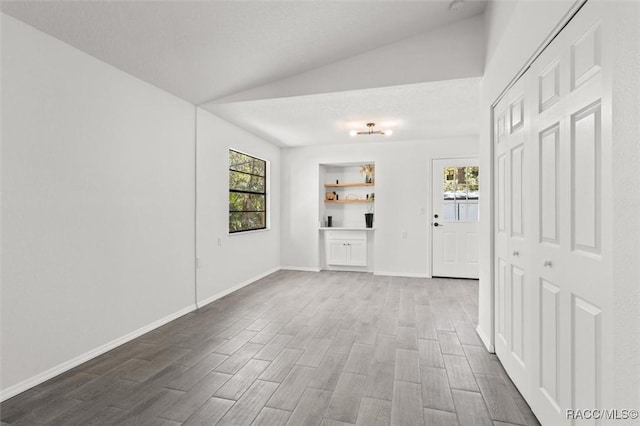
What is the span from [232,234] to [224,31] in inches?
111

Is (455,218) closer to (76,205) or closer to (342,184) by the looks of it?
(342,184)

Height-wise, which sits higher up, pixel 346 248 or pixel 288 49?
pixel 288 49

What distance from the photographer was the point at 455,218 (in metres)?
5.66

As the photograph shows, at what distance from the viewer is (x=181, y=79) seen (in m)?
3.31

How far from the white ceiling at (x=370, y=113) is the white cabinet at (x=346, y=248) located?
1819 mm

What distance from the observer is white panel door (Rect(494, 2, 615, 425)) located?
48.4 inches

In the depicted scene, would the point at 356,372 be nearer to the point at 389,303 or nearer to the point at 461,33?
the point at 389,303

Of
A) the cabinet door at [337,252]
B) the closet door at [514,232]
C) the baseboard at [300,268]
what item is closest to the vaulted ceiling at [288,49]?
the closet door at [514,232]

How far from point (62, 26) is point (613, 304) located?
3.48 metres

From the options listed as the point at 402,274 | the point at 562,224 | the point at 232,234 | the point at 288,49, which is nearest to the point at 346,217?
the point at 402,274

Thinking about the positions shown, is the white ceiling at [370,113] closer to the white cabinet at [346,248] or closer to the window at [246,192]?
the window at [246,192]

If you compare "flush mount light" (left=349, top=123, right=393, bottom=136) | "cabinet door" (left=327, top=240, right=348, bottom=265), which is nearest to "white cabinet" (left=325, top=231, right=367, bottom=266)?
"cabinet door" (left=327, top=240, right=348, bottom=265)

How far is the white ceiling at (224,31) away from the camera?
2303 millimetres

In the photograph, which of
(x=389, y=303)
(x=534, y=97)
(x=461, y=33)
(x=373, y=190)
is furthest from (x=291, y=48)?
(x=373, y=190)
